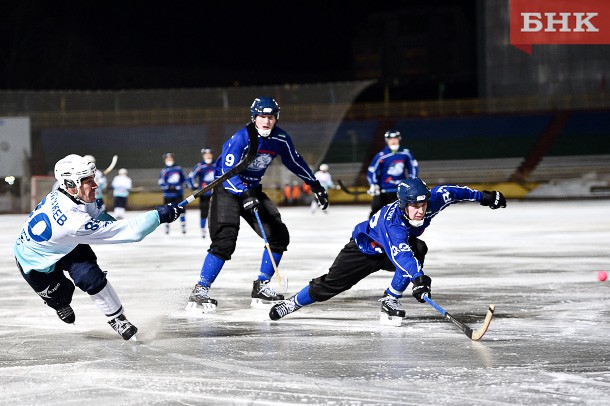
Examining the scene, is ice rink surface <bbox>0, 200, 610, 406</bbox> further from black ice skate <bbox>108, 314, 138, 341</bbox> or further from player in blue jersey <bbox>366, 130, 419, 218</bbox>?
player in blue jersey <bbox>366, 130, 419, 218</bbox>

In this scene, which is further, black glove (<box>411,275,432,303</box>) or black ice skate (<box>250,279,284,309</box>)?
black ice skate (<box>250,279,284,309</box>)

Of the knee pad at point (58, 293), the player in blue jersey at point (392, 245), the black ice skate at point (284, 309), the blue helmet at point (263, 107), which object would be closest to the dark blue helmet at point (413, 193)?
the player in blue jersey at point (392, 245)

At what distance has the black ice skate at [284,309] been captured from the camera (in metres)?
5.38

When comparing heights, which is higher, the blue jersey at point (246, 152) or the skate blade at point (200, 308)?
the blue jersey at point (246, 152)

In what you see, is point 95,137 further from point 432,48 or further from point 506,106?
point 432,48

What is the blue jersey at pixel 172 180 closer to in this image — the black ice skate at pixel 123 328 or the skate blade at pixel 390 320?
the skate blade at pixel 390 320

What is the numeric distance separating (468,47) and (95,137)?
4115cm

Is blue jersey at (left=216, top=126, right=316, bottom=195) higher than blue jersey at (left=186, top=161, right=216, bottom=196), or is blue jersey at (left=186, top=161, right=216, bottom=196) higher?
blue jersey at (left=216, top=126, right=316, bottom=195)

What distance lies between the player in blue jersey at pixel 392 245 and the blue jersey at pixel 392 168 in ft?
20.3

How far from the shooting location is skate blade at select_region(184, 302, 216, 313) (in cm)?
595

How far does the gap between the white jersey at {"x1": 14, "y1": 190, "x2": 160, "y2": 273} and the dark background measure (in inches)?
1206

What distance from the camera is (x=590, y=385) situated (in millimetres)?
3617

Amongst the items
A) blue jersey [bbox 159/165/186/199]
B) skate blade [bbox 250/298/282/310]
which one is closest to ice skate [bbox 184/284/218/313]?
skate blade [bbox 250/298/282/310]

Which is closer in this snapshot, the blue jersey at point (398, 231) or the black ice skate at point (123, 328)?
the black ice skate at point (123, 328)
